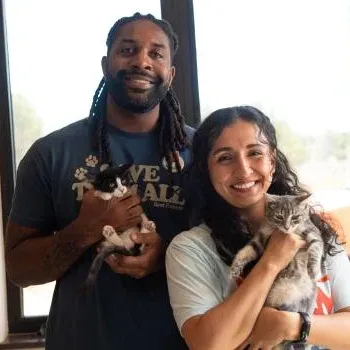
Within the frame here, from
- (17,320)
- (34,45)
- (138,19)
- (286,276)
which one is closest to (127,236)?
(286,276)

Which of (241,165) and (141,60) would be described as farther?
(141,60)

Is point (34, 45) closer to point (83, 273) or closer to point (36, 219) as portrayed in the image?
point (36, 219)

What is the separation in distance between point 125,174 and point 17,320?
1380 mm

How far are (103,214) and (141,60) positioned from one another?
1.54 feet

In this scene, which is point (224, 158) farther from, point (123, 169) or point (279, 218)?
point (123, 169)

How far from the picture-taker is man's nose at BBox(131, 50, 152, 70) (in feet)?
4.43

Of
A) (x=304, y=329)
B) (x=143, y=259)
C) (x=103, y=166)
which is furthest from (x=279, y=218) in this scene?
(x=103, y=166)

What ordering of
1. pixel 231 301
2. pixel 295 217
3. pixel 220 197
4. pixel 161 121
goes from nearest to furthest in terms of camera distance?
pixel 231 301 → pixel 295 217 → pixel 220 197 → pixel 161 121

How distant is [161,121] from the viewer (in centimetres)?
147

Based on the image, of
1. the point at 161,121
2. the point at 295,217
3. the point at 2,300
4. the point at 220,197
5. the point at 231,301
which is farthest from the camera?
the point at 2,300

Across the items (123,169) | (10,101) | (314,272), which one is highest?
(10,101)

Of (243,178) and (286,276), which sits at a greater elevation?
(243,178)

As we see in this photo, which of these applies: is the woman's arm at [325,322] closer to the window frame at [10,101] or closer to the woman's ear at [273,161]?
the woman's ear at [273,161]

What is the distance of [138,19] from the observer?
1.40 m
